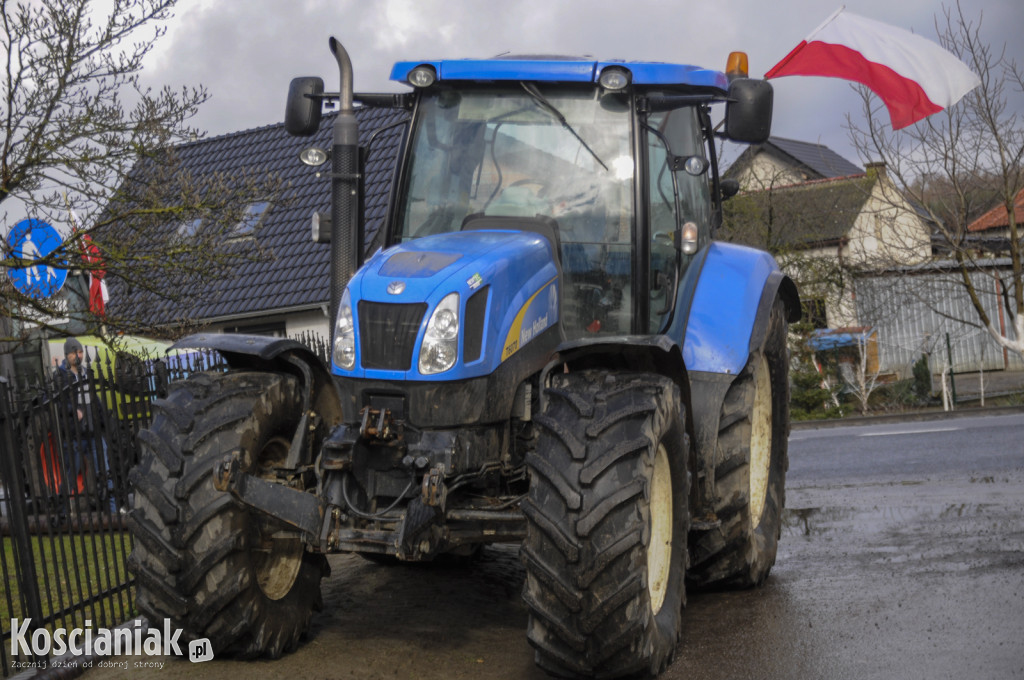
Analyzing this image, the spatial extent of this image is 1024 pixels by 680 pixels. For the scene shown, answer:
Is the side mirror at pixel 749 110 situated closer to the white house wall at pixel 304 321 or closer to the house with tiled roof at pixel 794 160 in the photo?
the white house wall at pixel 304 321

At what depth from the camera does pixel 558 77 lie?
6.05 meters

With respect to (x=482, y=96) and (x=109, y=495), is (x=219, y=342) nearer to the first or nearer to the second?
(x=482, y=96)

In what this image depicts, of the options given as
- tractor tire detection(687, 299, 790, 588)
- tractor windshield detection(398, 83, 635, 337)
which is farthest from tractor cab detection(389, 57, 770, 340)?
tractor tire detection(687, 299, 790, 588)

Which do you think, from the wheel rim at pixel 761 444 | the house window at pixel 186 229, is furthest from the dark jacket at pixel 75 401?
the wheel rim at pixel 761 444

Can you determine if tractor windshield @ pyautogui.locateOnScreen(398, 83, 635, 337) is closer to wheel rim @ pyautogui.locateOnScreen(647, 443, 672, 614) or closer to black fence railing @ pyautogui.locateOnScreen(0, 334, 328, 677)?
wheel rim @ pyautogui.locateOnScreen(647, 443, 672, 614)

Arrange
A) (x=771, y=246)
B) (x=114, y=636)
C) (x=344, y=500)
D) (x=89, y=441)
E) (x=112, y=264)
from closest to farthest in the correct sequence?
(x=344, y=500) → (x=114, y=636) → (x=89, y=441) → (x=112, y=264) → (x=771, y=246)

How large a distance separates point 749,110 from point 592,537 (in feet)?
7.84

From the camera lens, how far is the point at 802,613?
5910mm

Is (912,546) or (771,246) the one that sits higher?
(771,246)

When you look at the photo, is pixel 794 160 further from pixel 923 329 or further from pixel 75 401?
pixel 75 401

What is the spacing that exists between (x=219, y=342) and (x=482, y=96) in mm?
1831

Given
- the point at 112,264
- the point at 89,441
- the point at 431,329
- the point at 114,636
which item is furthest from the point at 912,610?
the point at 112,264

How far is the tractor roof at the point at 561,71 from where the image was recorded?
6039 millimetres

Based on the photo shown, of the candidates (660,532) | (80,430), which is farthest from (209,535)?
(80,430)
